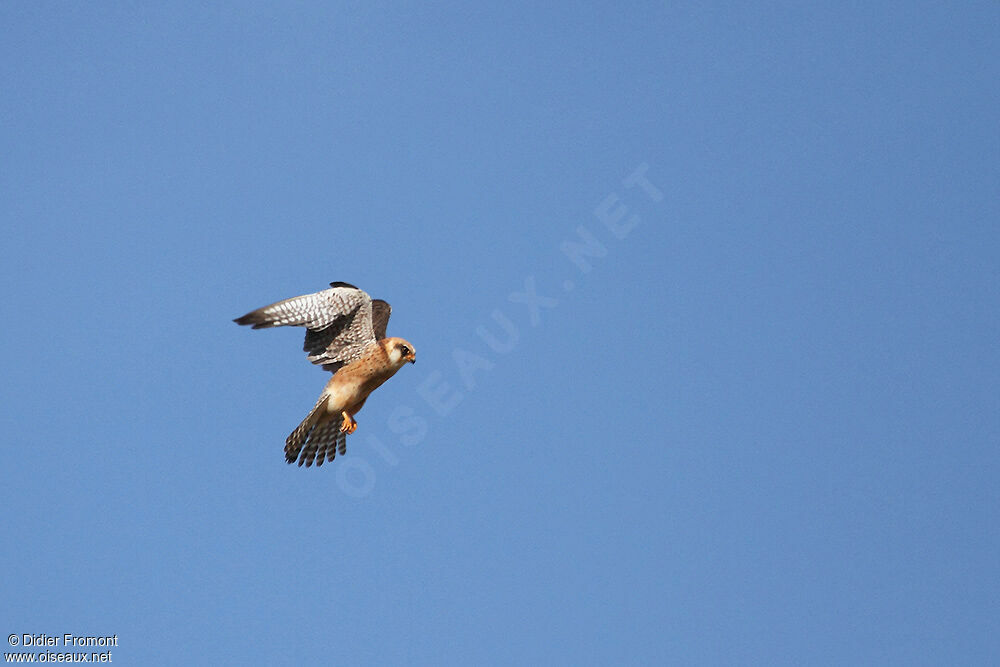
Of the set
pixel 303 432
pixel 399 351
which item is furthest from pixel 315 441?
pixel 399 351

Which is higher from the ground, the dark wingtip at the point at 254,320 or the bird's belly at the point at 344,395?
the dark wingtip at the point at 254,320

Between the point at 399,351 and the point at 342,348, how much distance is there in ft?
3.57

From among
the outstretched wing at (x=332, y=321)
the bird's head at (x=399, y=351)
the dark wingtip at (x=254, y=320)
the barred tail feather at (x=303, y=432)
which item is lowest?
the bird's head at (x=399, y=351)

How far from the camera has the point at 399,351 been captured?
1573 centimetres

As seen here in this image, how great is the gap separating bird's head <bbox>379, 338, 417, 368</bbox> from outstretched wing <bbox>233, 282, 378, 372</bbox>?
64cm

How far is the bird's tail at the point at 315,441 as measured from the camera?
16.5m

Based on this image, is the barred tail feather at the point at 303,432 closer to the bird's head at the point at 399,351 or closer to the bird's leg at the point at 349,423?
the bird's leg at the point at 349,423

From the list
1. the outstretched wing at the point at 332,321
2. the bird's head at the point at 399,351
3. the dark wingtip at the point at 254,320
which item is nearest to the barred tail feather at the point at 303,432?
the outstretched wing at the point at 332,321

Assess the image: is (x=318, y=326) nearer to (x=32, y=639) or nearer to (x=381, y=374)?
(x=381, y=374)

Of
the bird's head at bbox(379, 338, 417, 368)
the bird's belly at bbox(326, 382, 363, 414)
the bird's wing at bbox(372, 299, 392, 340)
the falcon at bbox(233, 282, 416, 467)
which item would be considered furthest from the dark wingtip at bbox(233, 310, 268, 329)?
the bird's wing at bbox(372, 299, 392, 340)

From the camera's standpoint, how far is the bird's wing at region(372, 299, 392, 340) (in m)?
16.7

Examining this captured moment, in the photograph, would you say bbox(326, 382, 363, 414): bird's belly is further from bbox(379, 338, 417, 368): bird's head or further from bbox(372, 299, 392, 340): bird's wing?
bbox(372, 299, 392, 340): bird's wing

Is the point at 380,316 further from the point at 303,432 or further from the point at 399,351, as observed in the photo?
the point at 303,432

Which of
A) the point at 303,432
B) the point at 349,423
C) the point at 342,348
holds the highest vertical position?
the point at 342,348
